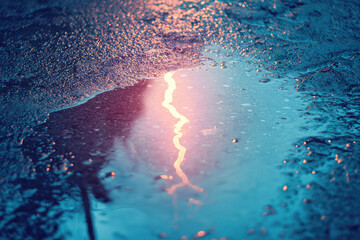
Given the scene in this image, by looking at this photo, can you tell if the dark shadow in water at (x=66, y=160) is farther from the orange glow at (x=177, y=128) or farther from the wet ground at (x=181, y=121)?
the orange glow at (x=177, y=128)

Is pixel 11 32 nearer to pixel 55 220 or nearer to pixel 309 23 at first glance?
pixel 55 220

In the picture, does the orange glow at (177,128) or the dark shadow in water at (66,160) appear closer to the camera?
the dark shadow in water at (66,160)

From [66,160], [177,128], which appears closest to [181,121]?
[177,128]

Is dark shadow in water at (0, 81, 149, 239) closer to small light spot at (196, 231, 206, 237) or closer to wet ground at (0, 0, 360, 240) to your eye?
wet ground at (0, 0, 360, 240)

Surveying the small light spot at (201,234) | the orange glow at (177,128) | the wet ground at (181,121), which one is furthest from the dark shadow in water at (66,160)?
the small light spot at (201,234)

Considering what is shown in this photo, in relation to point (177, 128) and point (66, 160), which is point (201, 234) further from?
point (66, 160)

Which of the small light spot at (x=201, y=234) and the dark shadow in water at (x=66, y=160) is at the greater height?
the dark shadow in water at (x=66, y=160)

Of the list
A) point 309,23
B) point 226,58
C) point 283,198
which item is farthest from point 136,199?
point 309,23

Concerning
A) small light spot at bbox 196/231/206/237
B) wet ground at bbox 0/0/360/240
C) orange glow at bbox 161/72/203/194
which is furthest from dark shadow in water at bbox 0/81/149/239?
small light spot at bbox 196/231/206/237

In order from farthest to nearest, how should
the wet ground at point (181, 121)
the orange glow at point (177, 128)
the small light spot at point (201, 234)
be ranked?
1. the orange glow at point (177, 128)
2. the wet ground at point (181, 121)
3. the small light spot at point (201, 234)
